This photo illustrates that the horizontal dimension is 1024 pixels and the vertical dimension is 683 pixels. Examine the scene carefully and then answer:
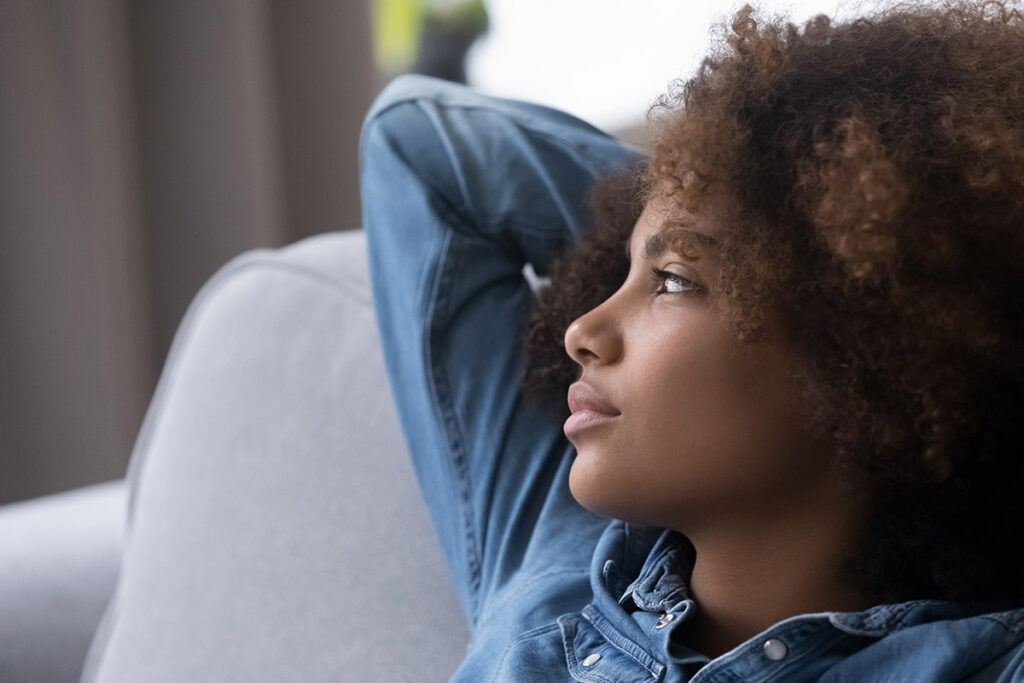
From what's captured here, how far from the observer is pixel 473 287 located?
3.35ft

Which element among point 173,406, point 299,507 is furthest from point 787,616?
point 173,406

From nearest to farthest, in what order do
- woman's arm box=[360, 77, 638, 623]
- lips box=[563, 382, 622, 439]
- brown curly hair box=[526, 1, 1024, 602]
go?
brown curly hair box=[526, 1, 1024, 602] → lips box=[563, 382, 622, 439] → woman's arm box=[360, 77, 638, 623]

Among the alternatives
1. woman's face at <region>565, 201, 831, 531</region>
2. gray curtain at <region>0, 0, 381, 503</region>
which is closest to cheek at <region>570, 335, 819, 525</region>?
woman's face at <region>565, 201, 831, 531</region>

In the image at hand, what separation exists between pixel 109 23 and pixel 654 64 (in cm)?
127

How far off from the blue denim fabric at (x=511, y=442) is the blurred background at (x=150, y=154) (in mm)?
706

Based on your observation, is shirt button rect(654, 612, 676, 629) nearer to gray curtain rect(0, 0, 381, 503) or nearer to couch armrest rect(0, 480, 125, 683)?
couch armrest rect(0, 480, 125, 683)

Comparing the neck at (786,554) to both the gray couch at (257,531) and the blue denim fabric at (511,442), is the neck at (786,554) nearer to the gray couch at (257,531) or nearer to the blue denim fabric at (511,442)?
the blue denim fabric at (511,442)

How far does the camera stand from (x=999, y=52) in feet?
2.30

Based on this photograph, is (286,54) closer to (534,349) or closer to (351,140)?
(351,140)

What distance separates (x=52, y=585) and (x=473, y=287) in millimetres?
556

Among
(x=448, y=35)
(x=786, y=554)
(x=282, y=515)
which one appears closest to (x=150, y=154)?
(x=448, y=35)

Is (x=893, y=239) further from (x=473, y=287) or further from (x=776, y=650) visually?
(x=473, y=287)

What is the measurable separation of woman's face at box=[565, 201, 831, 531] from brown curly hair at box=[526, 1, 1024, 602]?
2cm

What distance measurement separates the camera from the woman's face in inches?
28.1
